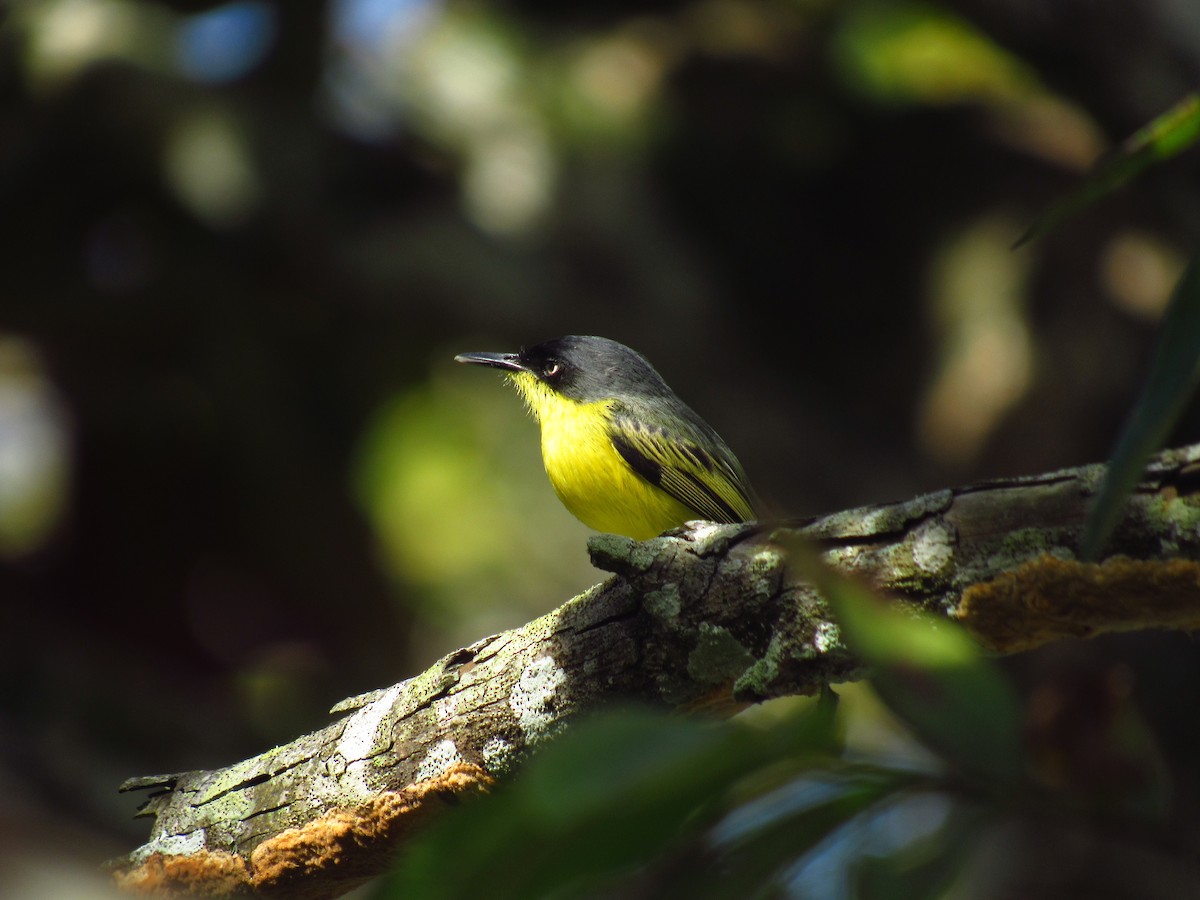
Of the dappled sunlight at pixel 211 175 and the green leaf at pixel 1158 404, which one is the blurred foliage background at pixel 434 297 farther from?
the green leaf at pixel 1158 404

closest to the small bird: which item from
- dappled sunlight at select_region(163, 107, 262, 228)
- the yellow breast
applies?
the yellow breast

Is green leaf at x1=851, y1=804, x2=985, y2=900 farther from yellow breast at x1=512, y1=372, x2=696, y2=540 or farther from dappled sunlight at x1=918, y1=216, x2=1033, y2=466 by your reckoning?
dappled sunlight at x1=918, y1=216, x2=1033, y2=466

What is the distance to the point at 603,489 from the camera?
476 centimetres

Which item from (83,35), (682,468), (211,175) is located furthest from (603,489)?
(83,35)

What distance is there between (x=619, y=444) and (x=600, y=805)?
3.96 meters

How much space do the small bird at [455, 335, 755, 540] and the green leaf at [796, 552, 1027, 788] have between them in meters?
3.28

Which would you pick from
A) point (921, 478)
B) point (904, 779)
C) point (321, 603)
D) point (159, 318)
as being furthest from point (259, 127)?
point (904, 779)

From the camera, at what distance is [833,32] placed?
8164 mm

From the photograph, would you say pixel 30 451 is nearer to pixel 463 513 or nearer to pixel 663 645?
pixel 463 513

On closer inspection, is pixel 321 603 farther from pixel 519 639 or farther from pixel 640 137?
pixel 519 639

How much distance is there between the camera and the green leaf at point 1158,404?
51.0 inches

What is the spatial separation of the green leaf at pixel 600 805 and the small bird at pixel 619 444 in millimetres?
3352

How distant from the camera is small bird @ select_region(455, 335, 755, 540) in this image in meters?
4.77

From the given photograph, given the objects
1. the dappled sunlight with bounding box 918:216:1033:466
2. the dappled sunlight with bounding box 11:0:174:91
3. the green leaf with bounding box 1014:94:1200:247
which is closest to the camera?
the green leaf with bounding box 1014:94:1200:247
